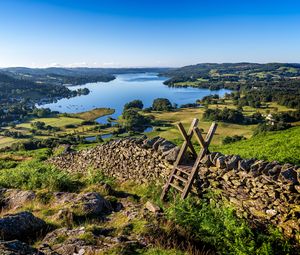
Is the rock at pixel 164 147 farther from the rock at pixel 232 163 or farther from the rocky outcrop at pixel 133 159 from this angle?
the rock at pixel 232 163

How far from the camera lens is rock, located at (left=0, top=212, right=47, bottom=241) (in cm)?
749

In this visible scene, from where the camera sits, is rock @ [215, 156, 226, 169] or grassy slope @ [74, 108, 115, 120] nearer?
rock @ [215, 156, 226, 169]

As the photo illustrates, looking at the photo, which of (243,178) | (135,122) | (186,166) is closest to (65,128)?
(135,122)

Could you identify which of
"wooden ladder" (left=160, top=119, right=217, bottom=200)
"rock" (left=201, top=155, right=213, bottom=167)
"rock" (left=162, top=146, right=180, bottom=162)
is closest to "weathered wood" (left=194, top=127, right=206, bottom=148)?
"wooden ladder" (left=160, top=119, right=217, bottom=200)

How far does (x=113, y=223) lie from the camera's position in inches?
350

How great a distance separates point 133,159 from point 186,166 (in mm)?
3980

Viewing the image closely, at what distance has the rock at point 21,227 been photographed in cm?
749

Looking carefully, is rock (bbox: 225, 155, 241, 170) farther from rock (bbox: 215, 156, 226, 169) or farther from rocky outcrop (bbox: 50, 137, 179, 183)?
rocky outcrop (bbox: 50, 137, 179, 183)

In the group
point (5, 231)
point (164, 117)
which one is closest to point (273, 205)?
point (5, 231)

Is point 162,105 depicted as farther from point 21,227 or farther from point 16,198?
point 21,227

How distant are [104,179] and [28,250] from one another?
31.7ft

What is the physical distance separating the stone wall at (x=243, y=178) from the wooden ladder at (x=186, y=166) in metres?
0.40

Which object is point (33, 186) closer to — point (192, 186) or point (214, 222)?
point (192, 186)

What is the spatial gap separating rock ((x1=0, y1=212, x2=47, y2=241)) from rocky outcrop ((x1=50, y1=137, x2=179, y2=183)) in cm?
569
